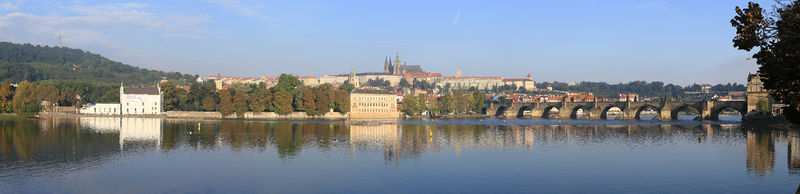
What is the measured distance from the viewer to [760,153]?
1511 inches

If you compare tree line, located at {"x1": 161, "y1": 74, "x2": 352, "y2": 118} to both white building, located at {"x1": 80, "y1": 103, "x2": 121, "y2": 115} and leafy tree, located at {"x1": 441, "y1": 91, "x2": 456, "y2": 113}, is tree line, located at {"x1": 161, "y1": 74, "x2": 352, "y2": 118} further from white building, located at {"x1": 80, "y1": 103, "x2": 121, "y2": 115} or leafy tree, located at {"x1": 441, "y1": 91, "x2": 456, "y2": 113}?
leafy tree, located at {"x1": 441, "y1": 91, "x2": 456, "y2": 113}

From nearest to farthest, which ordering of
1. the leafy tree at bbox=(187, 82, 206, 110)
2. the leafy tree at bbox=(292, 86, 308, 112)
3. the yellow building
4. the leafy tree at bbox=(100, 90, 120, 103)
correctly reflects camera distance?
the leafy tree at bbox=(292, 86, 308, 112) < the yellow building < the leafy tree at bbox=(187, 82, 206, 110) < the leafy tree at bbox=(100, 90, 120, 103)

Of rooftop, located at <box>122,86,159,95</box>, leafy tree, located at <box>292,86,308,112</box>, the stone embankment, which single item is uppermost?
rooftop, located at <box>122,86,159,95</box>

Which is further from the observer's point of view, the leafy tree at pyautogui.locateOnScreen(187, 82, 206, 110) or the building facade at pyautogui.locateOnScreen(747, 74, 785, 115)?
the leafy tree at pyautogui.locateOnScreen(187, 82, 206, 110)

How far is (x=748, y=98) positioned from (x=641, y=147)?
38.4m

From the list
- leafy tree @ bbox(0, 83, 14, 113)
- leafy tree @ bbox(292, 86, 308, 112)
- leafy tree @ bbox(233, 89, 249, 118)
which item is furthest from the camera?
leafy tree @ bbox(292, 86, 308, 112)

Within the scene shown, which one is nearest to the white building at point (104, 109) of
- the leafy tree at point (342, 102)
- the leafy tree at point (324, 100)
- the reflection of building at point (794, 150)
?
the leafy tree at point (324, 100)

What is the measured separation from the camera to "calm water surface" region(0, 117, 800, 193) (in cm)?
2612

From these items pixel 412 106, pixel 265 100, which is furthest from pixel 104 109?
pixel 412 106

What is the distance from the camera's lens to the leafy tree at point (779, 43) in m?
14.4

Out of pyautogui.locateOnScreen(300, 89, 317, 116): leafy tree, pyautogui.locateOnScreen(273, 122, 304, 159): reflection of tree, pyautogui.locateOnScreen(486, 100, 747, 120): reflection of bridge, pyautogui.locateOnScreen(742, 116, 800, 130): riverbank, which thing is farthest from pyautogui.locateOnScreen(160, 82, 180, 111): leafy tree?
pyautogui.locateOnScreen(742, 116, 800, 130): riverbank

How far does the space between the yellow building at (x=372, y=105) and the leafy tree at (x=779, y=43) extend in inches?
3026

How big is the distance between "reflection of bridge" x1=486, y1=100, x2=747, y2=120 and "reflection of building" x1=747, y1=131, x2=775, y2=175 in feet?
96.2

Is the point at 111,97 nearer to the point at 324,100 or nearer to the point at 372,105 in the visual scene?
the point at 324,100
